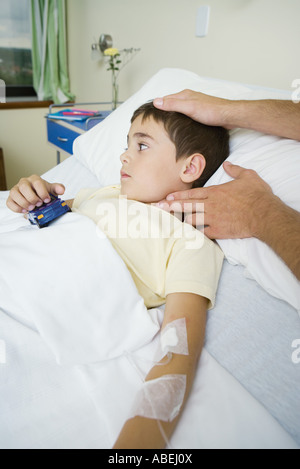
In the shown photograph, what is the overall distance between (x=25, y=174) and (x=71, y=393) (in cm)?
337

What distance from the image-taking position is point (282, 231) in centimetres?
73

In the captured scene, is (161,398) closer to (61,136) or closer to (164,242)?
(164,242)

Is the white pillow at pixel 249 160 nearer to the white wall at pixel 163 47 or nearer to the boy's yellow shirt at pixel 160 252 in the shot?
the boy's yellow shirt at pixel 160 252

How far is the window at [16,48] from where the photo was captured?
3.13m

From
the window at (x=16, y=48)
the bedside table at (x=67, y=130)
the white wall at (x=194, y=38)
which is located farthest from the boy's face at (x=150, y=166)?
the window at (x=16, y=48)

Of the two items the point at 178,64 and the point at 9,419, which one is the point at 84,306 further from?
the point at 178,64

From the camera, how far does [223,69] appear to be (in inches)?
67.5

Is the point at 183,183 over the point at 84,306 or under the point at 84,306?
over

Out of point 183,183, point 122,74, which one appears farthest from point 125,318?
point 122,74

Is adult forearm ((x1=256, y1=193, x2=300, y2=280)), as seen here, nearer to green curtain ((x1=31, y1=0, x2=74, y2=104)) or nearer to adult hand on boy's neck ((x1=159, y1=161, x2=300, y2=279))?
adult hand on boy's neck ((x1=159, y1=161, x2=300, y2=279))

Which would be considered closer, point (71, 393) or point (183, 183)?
point (71, 393)

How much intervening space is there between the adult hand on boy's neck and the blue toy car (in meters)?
0.28

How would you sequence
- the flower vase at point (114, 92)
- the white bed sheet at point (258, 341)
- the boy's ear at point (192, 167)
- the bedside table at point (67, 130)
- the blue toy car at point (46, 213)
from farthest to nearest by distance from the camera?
the flower vase at point (114, 92), the bedside table at point (67, 130), the boy's ear at point (192, 167), the blue toy car at point (46, 213), the white bed sheet at point (258, 341)

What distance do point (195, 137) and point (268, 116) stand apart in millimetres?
211
